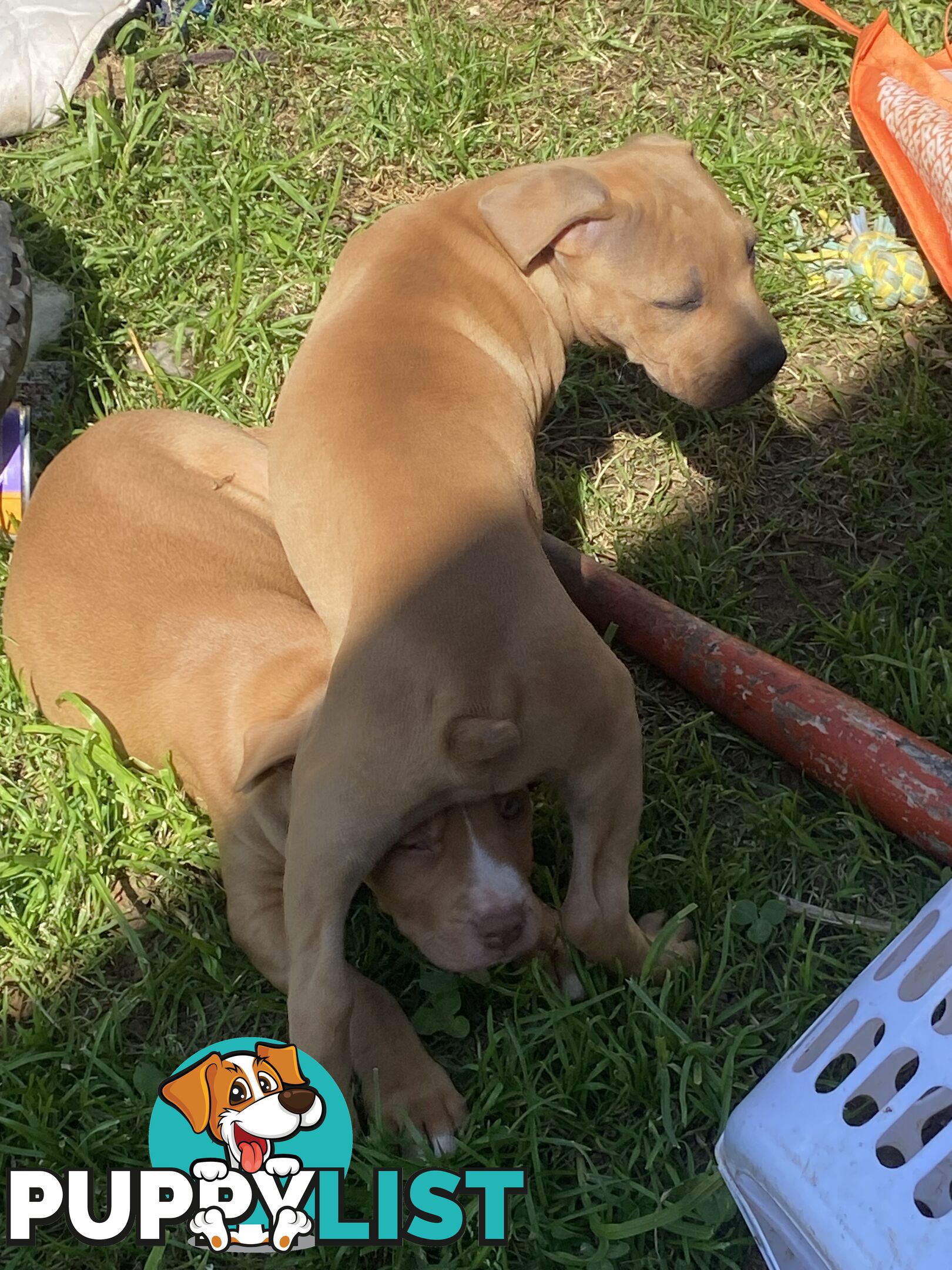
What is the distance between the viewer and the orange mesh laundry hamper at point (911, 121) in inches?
170

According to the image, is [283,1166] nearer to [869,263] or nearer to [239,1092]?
[239,1092]

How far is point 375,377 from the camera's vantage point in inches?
129

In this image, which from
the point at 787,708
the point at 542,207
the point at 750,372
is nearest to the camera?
the point at 787,708

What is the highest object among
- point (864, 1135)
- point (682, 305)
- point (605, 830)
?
point (682, 305)

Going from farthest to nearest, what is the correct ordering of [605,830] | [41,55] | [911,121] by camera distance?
[41,55] → [911,121] → [605,830]

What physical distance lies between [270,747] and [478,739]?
0.54 m

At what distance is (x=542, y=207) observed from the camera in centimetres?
364

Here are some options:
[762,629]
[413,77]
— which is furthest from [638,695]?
[413,77]

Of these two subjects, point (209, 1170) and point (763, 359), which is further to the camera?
point (763, 359)

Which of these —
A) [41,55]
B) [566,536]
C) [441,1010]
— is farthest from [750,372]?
[41,55]

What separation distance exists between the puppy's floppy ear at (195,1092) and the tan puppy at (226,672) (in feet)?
0.87

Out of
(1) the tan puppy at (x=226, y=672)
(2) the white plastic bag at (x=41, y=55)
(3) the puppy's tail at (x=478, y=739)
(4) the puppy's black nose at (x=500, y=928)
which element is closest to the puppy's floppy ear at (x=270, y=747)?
(1) the tan puppy at (x=226, y=672)

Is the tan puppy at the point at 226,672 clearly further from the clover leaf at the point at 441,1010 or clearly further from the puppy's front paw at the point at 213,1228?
the puppy's front paw at the point at 213,1228

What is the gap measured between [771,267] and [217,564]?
2.23 metres
